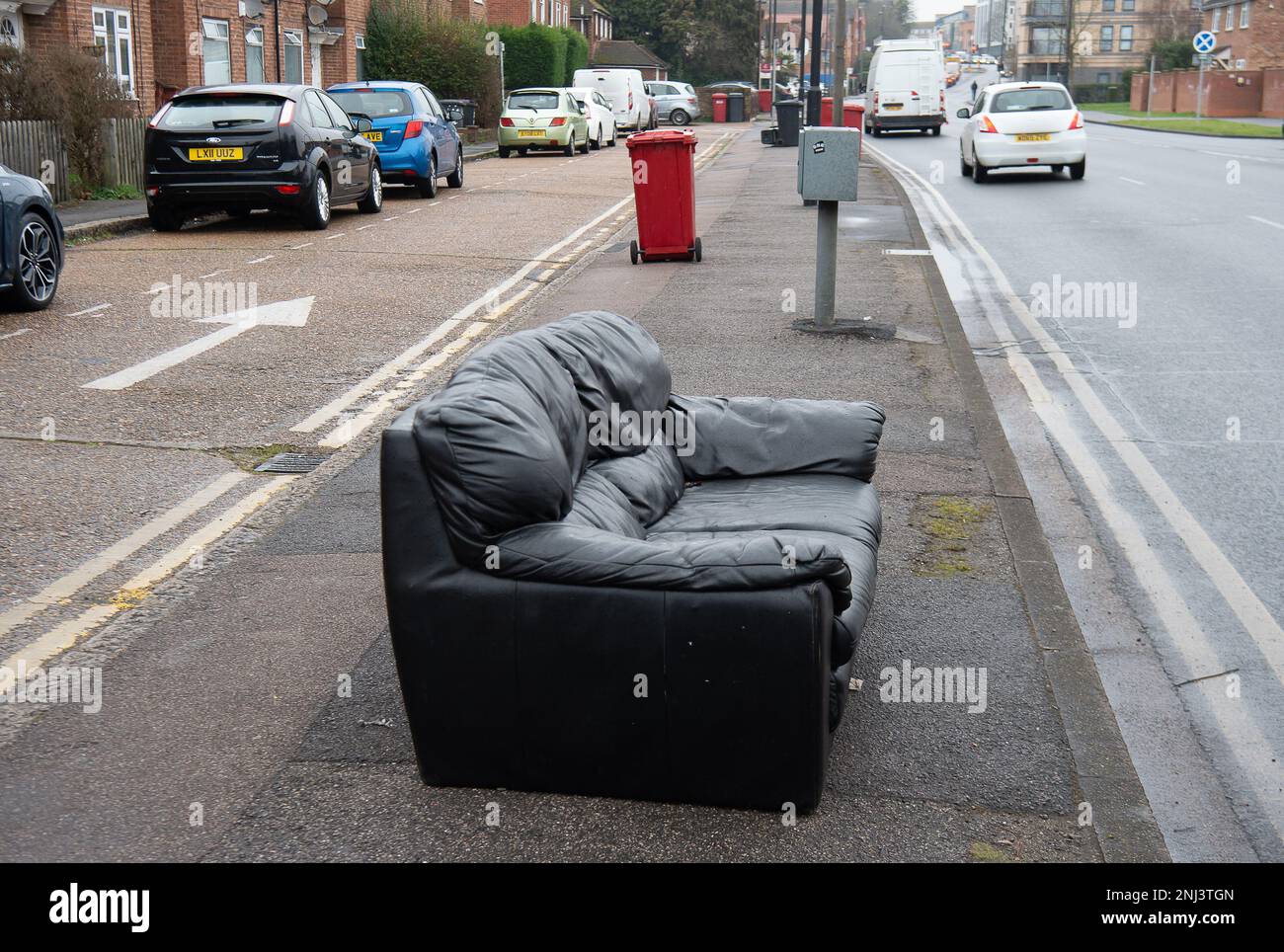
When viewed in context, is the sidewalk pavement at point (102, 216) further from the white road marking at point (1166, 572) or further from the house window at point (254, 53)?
the house window at point (254, 53)

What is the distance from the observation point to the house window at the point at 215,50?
29516mm

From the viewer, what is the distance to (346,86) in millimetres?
22859

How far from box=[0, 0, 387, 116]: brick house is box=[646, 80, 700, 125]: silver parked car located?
22248 millimetres

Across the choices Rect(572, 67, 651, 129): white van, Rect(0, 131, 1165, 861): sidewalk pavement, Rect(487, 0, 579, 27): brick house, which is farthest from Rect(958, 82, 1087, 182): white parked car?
Rect(487, 0, 579, 27): brick house

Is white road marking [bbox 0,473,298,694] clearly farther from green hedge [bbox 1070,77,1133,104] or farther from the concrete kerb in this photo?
green hedge [bbox 1070,77,1133,104]

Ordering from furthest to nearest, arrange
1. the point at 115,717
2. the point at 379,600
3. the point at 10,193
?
the point at 10,193 → the point at 379,600 → the point at 115,717

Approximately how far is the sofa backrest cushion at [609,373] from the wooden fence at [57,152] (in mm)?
13032

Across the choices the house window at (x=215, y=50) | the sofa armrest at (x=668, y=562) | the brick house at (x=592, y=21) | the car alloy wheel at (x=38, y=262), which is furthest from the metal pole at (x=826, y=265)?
the brick house at (x=592, y=21)

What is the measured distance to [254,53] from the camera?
106ft

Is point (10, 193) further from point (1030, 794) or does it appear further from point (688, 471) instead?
point (1030, 794)

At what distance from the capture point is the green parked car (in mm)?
35375
